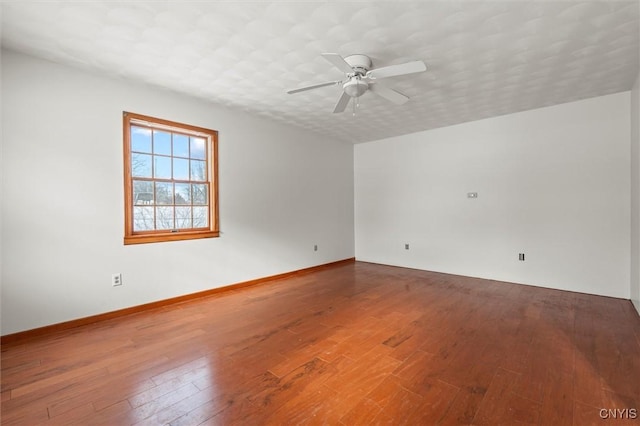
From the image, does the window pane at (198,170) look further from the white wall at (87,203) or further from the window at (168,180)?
the white wall at (87,203)

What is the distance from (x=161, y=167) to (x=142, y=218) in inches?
27.0

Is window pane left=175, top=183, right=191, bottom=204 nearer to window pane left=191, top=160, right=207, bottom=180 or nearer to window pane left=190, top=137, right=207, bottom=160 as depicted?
window pane left=191, top=160, right=207, bottom=180

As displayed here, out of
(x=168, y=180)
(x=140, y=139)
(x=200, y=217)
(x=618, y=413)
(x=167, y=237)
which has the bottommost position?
(x=618, y=413)

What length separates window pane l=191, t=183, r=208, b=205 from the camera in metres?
4.07

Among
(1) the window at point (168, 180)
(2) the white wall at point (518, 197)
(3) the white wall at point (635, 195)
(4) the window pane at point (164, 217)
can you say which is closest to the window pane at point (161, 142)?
(1) the window at point (168, 180)

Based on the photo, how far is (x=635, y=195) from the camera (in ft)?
11.5

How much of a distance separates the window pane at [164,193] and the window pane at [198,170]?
0.35 metres

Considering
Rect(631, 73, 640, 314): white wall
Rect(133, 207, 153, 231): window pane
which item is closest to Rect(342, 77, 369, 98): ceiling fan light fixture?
Rect(133, 207, 153, 231): window pane

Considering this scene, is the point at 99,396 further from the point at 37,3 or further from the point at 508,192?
the point at 508,192

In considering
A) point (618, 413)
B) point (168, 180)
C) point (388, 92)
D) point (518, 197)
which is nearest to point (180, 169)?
point (168, 180)

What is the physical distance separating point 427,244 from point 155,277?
455 centimetres

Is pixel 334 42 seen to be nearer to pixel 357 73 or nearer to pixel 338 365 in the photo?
pixel 357 73

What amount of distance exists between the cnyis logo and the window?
13.4 ft

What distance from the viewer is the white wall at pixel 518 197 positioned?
3895 mm
